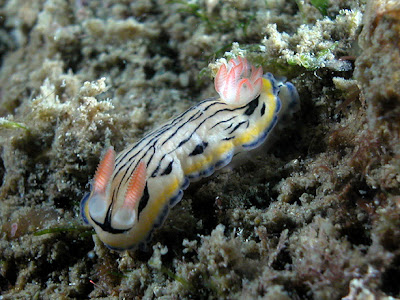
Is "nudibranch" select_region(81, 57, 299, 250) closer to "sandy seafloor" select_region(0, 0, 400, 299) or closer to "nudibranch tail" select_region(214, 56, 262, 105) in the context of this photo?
"nudibranch tail" select_region(214, 56, 262, 105)

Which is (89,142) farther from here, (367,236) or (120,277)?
(367,236)

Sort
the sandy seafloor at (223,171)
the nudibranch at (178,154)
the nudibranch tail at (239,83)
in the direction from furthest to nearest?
the nudibranch tail at (239,83) → the nudibranch at (178,154) → the sandy seafloor at (223,171)

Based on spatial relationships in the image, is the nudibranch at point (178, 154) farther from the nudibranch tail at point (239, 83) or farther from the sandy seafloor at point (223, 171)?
the sandy seafloor at point (223, 171)

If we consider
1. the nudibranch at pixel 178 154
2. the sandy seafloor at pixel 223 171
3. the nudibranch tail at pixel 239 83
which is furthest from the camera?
the nudibranch tail at pixel 239 83

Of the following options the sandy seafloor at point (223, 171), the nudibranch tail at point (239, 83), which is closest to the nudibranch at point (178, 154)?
the nudibranch tail at point (239, 83)

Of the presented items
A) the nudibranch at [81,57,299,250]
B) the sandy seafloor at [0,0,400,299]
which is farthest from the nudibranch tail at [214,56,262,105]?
the sandy seafloor at [0,0,400,299]

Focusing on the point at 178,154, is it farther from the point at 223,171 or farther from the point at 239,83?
the point at 239,83

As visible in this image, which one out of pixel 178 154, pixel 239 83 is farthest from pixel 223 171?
pixel 239 83
